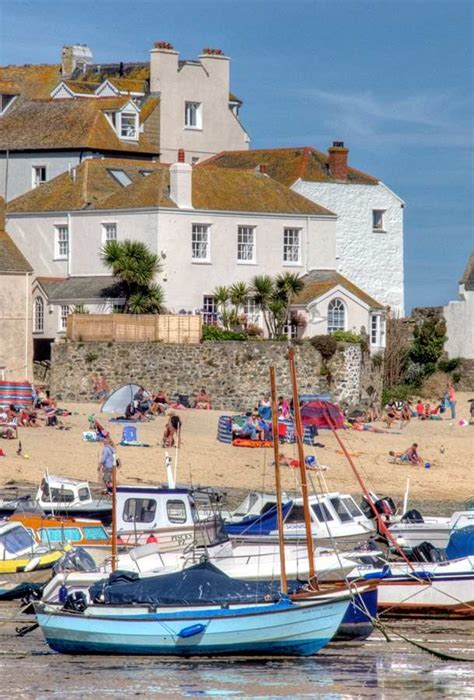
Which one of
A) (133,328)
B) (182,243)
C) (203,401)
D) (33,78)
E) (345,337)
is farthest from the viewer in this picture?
(33,78)

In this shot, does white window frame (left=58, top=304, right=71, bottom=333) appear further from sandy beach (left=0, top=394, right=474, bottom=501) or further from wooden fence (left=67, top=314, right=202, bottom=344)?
sandy beach (left=0, top=394, right=474, bottom=501)

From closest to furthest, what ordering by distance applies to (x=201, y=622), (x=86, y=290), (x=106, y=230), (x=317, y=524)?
(x=201, y=622) < (x=317, y=524) < (x=86, y=290) < (x=106, y=230)

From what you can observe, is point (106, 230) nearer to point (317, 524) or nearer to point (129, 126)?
point (129, 126)

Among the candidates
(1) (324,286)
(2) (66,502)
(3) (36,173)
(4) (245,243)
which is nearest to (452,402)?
(1) (324,286)

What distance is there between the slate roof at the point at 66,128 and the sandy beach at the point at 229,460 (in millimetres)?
19271

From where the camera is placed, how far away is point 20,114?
7038cm

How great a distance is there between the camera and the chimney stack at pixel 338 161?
67625mm

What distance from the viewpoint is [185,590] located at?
2414 cm

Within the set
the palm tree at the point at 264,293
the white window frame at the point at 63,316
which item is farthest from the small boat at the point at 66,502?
the palm tree at the point at 264,293

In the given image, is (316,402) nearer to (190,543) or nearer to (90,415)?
(90,415)

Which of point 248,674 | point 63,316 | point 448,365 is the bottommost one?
point 248,674

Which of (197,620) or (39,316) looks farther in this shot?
(39,316)

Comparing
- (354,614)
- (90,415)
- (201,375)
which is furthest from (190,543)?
(201,375)

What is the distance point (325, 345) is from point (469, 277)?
32.1 feet
